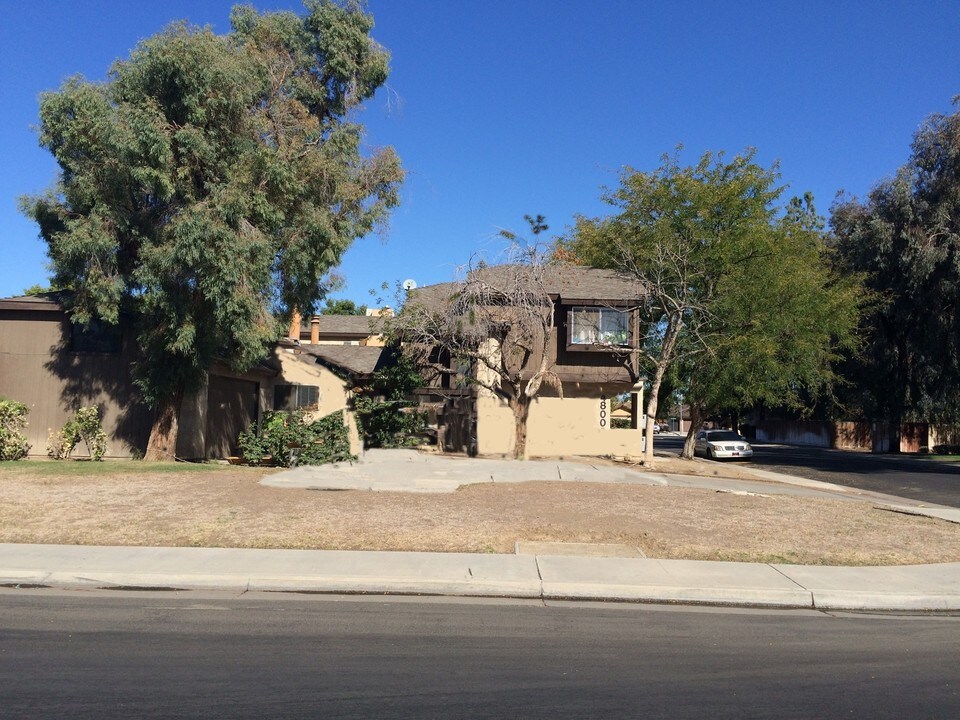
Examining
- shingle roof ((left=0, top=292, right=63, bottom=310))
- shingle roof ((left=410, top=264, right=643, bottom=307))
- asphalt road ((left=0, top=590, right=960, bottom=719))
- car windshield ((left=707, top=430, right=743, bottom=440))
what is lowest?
asphalt road ((left=0, top=590, right=960, bottom=719))

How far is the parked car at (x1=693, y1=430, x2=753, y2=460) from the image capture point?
37906mm

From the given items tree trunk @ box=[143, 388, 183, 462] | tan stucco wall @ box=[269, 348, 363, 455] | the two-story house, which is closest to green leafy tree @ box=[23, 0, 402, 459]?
tree trunk @ box=[143, 388, 183, 462]

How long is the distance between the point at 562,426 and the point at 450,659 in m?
21.2

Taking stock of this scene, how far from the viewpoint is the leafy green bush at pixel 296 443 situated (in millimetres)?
20781

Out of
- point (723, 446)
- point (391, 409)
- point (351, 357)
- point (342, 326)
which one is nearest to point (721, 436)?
point (723, 446)

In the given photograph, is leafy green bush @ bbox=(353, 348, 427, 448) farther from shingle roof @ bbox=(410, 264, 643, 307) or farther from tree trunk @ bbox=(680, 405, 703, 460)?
tree trunk @ bbox=(680, 405, 703, 460)

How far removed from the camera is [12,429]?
19.6 metres

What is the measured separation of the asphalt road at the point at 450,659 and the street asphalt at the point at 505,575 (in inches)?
13.7

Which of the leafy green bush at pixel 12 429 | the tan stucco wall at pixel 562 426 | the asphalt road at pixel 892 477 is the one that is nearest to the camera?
the leafy green bush at pixel 12 429

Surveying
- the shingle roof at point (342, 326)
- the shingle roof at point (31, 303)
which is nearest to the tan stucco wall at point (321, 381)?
the shingle roof at point (31, 303)

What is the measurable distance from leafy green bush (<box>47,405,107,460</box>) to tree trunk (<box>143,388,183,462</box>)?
116 centimetres

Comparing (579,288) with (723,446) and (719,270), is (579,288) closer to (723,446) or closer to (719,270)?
(719,270)

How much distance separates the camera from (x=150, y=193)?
18906 mm

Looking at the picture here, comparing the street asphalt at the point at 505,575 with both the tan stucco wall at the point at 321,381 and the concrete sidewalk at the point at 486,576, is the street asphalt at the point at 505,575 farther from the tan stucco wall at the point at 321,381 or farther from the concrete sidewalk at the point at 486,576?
the tan stucco wall at the point at 321,381
